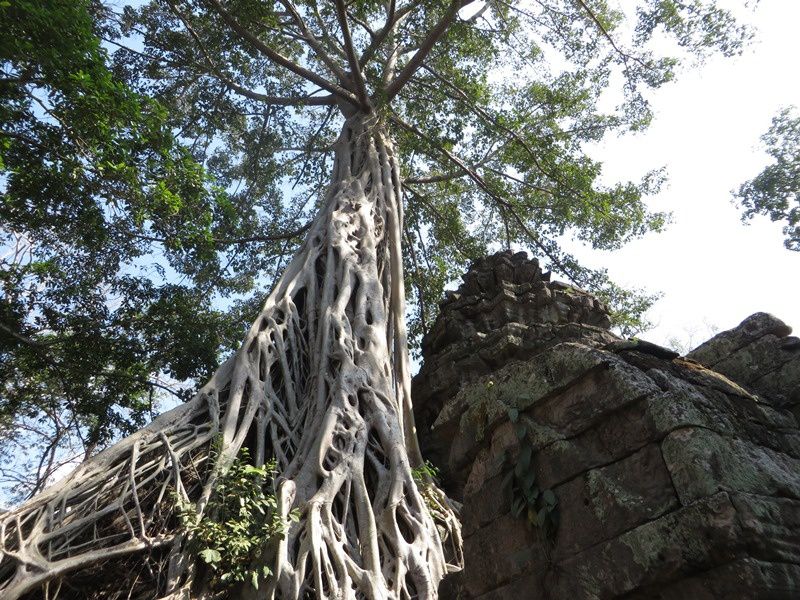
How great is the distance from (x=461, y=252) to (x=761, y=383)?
6.90 m

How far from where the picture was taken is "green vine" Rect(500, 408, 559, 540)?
1529 millimetres

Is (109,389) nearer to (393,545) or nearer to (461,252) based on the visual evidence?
(393,545)

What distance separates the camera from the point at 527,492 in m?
1.62

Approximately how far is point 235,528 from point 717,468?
260 centimetres

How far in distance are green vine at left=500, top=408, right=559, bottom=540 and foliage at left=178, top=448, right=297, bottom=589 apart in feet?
6.26

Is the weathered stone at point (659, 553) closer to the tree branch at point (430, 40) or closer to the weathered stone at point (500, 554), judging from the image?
the weathered stone at point (500, 554)

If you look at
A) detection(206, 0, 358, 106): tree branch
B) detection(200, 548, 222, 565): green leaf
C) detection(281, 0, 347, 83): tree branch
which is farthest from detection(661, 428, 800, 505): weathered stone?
detection(281, 0, 347, 83): tree branch

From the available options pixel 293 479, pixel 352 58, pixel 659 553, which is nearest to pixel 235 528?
pixel 293 479

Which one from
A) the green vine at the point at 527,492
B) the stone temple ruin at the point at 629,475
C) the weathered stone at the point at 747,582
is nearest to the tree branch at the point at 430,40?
the stone temple ruin at the point at 629,475

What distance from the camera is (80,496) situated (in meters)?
3.59

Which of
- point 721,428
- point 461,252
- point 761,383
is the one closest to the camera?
point 721,428

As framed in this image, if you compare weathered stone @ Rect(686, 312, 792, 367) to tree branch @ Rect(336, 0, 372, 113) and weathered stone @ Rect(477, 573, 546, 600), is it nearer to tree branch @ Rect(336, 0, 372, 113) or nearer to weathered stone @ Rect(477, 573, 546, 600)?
weathered stone @ Rect(477, 573, 546, 600)

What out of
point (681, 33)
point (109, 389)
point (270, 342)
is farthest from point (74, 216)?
point (681, 33)

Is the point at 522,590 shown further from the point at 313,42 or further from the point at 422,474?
the point at 313,42
